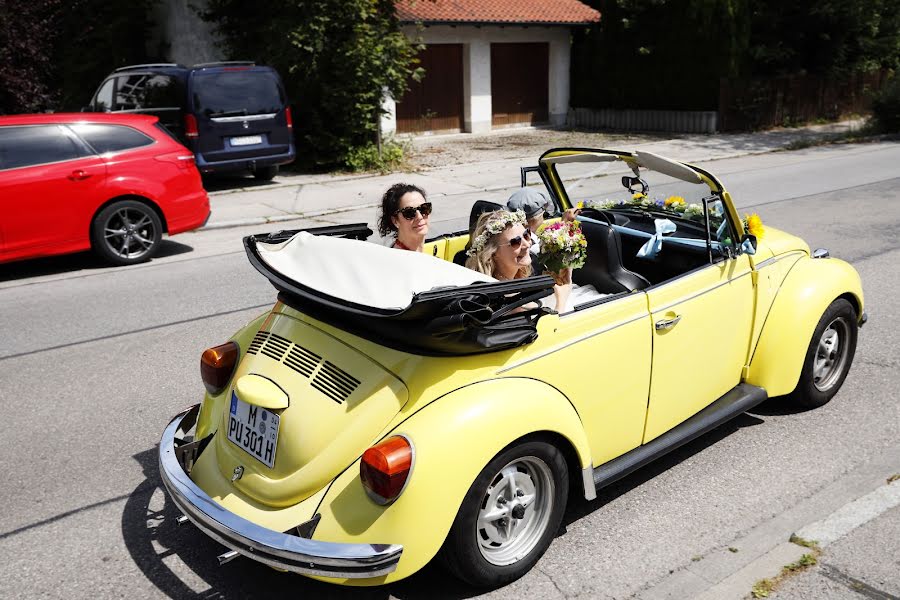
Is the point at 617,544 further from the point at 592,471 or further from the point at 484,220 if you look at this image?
the point at 484,220

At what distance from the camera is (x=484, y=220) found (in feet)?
13.6

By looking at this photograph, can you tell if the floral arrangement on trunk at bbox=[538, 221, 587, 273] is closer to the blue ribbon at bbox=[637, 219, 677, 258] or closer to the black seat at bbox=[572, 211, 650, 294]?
the black seat at bbox=[572, 211, 650, 294]

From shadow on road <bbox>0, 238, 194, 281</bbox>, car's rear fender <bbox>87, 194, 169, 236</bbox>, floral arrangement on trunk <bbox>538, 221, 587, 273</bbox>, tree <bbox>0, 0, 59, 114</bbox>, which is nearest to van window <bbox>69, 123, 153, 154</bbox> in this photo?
car's rear fender <bbox>87, 194, 169, 236</bbox>

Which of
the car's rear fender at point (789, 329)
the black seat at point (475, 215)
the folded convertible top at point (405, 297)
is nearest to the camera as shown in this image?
the folded convertible top at point (405, 297)

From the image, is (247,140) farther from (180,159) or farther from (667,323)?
(667,323)

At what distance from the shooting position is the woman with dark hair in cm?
486

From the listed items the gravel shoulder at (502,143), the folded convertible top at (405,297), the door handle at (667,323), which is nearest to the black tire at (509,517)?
the folded convertible top at (405,297)

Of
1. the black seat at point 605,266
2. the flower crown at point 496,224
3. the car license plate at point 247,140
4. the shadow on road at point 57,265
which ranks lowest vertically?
the shadow on road at point 57,265

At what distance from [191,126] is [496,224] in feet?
35.4

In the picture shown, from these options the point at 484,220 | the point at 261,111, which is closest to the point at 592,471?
the point at 484,220

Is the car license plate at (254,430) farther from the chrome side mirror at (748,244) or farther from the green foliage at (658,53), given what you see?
the green foliage at (658,53)

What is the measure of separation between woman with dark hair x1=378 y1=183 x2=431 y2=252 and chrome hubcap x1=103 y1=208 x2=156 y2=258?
554 centimetres

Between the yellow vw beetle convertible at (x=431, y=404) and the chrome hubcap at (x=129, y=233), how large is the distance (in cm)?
608

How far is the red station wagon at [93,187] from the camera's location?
345 inches
